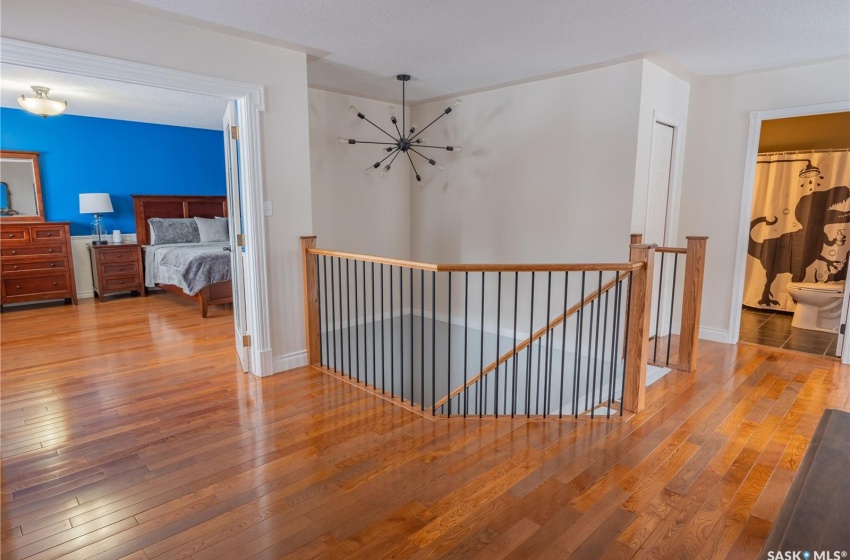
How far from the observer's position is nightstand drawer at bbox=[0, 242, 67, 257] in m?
5.48

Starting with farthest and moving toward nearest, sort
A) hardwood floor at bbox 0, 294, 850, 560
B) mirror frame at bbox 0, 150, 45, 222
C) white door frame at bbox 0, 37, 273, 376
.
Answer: mirror frame at bbox 0, 150, 45, 222
white door frame at bbox 0, 37, 273, 376
hardwood floor at bbox 0, 294, 850, 560

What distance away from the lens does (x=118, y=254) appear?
20.6 ft

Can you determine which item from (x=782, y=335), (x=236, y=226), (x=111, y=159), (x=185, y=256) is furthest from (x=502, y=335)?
(x=111, y=159)

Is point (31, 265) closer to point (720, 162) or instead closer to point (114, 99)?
point (114, 99)

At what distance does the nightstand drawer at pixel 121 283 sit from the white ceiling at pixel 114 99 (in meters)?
2.13

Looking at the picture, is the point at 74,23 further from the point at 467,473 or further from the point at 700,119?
the point at 700,119

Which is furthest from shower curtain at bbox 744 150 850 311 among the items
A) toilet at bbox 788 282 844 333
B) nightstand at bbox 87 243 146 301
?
nightstand at bbox 87 243 146 301

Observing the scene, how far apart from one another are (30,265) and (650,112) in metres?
6.93

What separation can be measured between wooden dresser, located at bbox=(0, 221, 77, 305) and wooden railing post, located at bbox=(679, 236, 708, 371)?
6843 mm

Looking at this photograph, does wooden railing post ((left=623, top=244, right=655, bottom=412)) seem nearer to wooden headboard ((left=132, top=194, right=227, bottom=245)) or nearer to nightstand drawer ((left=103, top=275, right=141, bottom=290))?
nightstand drawer ((left=103, top=275, right=141, bottom=290))

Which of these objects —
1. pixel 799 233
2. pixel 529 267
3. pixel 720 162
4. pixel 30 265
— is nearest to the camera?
pixel 529 267

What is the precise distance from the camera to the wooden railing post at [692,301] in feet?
11.5

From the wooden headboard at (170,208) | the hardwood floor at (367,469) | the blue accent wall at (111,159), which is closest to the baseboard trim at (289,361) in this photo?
the hardwood floor at (367,469)

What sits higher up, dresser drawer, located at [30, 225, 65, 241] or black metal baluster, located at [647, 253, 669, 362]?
dresser drawer, located at [30, 225, 65, 241]
